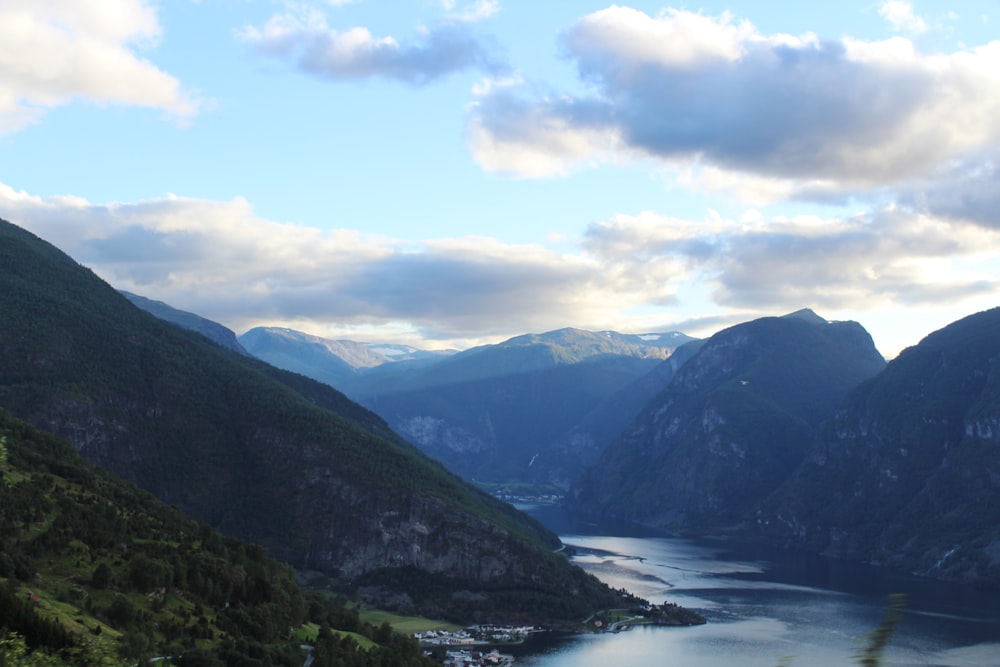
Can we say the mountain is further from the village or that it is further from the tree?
the village

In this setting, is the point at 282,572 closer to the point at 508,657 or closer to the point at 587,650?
the point at 508,657

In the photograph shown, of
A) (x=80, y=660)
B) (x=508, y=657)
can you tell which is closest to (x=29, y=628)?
(x=80, y=660)

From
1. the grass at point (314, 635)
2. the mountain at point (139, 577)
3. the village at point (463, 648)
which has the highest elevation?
the mountain at point (139, 577)

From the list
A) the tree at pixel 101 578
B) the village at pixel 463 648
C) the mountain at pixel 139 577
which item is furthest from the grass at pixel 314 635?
the village at pixel 463 648

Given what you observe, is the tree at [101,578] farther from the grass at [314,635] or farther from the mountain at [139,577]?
the grass at [314,635]

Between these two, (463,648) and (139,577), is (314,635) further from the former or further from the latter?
(463,648)

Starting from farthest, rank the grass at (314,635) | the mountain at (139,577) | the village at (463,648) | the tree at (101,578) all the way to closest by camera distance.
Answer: the village at (463,648) → the grass at (314,635) → the tree at (101,578) → the mountain at (139,577)

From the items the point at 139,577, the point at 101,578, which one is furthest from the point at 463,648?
the point at 101,578

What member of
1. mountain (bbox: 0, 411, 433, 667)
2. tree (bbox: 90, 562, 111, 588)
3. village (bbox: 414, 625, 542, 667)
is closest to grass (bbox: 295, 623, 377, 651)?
mountain (bbox: 0, 411, 433, 667)
